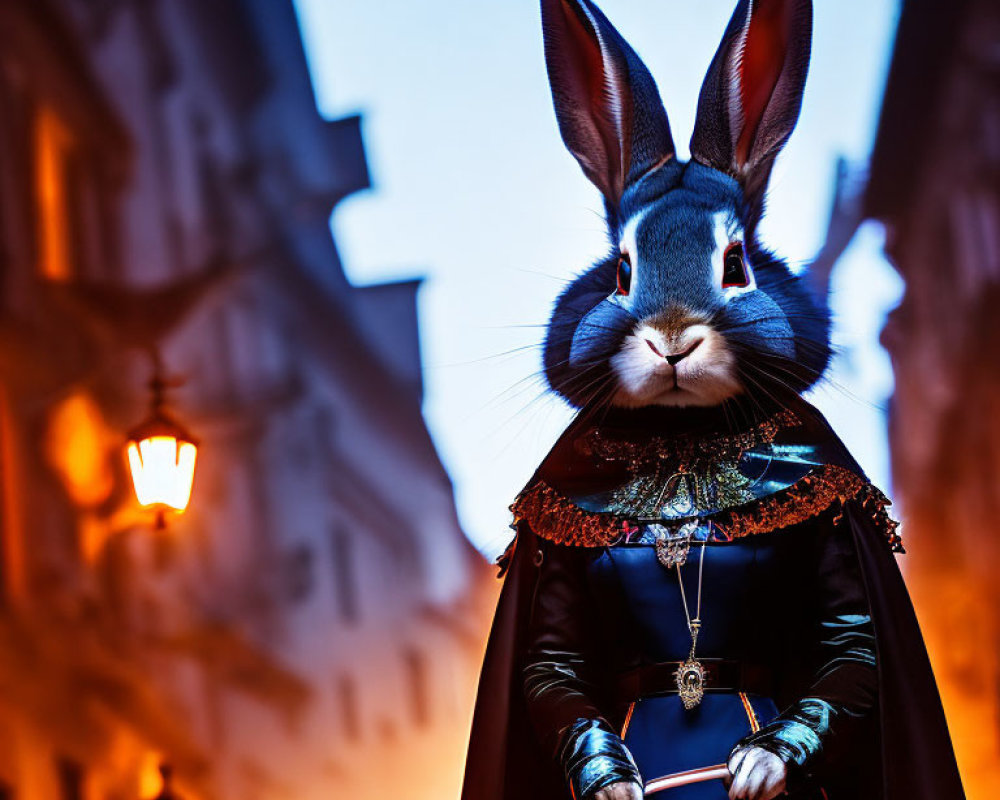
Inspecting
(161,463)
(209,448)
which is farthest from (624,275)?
(209,448)

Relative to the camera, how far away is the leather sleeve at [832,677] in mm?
1632

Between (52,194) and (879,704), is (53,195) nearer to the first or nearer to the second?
(52,194)

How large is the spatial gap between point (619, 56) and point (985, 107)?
1.31 meters

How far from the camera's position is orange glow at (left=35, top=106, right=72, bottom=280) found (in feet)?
12.5

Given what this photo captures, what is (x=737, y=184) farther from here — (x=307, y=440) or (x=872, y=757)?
(x=307, y=440)

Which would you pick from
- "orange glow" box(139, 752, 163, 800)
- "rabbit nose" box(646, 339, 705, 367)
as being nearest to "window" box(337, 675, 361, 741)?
"orange glow" box(139, 752, 163, 800)

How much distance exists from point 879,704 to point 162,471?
154 centimetres

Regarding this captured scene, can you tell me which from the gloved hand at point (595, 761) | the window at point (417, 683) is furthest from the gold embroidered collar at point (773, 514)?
the window at point (417, 683)

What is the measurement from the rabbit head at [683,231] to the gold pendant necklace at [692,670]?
0.80 feet

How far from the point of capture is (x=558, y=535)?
188cm

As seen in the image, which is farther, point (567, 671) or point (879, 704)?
point (567, 671)

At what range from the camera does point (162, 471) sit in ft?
8.86

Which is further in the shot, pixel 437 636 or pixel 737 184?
pixel 437 636

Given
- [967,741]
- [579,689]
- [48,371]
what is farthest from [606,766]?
[48,371]
